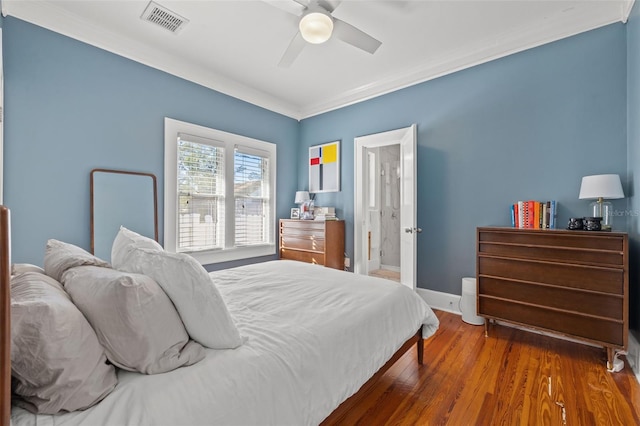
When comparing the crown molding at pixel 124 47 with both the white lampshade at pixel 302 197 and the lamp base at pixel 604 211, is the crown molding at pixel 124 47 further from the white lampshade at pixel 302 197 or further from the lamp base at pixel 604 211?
the lamp base at pixel 604 211

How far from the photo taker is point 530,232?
92.1 inches

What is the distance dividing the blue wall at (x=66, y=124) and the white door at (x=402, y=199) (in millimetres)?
2362

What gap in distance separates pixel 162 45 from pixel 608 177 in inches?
163

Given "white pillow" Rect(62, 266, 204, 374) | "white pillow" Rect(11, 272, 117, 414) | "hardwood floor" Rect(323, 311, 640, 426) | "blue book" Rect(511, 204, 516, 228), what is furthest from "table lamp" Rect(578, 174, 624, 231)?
"white pillow" Rect(11, 272, 117, 414)

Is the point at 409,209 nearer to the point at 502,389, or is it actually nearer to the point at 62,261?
the point at 502,389

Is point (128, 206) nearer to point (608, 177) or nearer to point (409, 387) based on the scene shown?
point (409, 387)

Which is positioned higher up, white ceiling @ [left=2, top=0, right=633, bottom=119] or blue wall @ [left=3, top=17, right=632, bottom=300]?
white ceiling @ [left=2, top=0, right=633, bottom=119]

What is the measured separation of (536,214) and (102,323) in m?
3.10

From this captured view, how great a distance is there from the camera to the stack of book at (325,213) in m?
4.04

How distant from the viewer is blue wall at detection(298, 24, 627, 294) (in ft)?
7.83

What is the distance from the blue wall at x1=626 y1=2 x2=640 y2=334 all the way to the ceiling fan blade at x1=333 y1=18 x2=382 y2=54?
1874 millimetres

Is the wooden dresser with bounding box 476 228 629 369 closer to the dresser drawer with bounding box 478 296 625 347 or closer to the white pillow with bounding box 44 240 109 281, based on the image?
the dresser drawer with bounding box 478 296 625 347

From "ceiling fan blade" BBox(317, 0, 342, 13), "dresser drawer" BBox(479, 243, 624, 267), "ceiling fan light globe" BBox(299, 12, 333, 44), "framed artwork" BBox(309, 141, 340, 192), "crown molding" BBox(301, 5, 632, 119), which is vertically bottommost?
"dresser drawer" BBox(479, 243, 624, 267)

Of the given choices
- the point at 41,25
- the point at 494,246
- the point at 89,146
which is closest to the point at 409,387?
the point at 494,246
